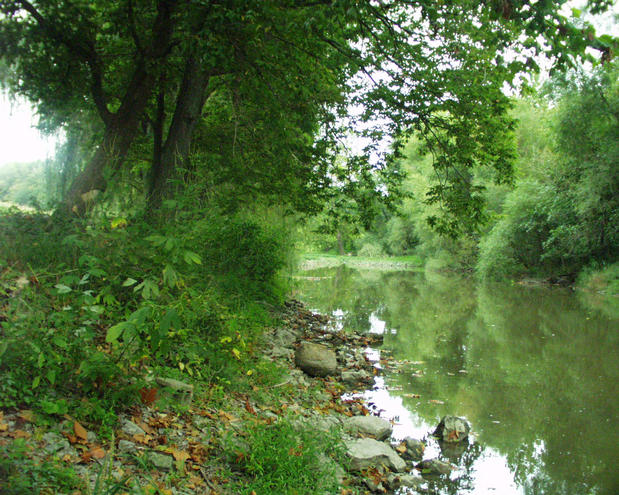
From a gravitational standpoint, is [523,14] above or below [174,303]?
above

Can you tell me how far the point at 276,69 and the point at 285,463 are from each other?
5.25 metres

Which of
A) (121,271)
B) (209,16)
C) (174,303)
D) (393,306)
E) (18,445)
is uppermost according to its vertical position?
(209,16)

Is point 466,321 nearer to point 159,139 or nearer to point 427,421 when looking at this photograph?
point 427,421

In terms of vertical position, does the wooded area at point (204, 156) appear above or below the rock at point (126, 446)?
above

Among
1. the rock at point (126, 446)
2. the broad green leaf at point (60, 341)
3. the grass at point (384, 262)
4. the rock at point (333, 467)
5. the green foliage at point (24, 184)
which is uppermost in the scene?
the green foliage at point (24, 184)

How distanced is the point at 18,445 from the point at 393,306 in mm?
Result: 15038

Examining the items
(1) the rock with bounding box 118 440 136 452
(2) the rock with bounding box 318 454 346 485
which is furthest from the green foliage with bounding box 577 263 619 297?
(1) the rock with bounding box 118 440 136 452

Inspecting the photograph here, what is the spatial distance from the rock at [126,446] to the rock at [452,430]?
11.6 feet

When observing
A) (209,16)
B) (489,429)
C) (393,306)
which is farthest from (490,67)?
(393,306)

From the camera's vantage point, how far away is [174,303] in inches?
172

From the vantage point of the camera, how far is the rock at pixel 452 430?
536cm

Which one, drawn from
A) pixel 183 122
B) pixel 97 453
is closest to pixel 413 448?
pixel 97 453

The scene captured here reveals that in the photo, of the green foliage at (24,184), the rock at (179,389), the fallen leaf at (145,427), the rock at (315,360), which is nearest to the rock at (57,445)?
the fallen leaf at (145,427)

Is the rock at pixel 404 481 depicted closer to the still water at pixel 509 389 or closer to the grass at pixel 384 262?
the still water at pixel 509 389
